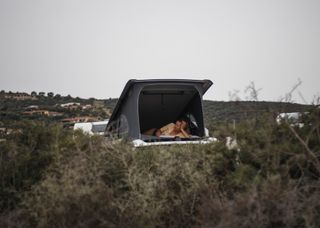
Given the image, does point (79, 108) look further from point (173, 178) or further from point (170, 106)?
point (173, 178)

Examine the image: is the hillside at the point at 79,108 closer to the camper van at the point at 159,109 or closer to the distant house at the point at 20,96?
the distant house at the point at 20,96

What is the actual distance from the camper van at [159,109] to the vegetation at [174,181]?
89 centimetres

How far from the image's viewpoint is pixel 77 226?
12.1 feet

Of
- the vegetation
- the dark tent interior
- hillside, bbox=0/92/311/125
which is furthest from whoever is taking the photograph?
the dark tent interior

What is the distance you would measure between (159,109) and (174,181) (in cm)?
402

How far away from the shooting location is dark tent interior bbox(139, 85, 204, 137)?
6.88 metres

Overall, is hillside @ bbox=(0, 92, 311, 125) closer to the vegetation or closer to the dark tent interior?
the vegetation

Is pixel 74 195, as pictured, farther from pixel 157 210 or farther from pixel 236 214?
pixel 236 214

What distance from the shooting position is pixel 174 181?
13.3 feet

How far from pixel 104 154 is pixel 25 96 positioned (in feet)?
82.9

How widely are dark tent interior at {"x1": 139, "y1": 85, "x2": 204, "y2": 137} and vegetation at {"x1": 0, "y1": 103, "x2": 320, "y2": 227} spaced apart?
244 centimetres

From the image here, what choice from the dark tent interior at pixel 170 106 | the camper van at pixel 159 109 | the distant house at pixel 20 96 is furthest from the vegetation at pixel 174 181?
the distant house at pixel 20 96

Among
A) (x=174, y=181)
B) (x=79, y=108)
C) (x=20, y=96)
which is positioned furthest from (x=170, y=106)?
(x=20, y=96)

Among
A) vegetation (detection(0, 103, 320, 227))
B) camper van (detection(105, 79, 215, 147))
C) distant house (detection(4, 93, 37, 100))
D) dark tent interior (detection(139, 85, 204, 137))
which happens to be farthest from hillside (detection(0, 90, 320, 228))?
distant house (detection(4, 93, 37, 100))
